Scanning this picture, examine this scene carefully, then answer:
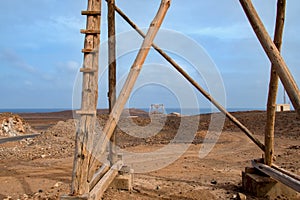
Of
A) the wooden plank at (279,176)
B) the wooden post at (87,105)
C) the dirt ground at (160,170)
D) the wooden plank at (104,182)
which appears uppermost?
the wooden post at (87,105)

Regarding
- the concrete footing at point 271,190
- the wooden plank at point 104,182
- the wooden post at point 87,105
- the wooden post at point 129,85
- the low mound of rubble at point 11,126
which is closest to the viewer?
the wooden post at point 87,105

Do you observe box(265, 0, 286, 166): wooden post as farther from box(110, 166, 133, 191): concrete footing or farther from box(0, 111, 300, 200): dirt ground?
box(110, 166, 133, 191): concrete footing

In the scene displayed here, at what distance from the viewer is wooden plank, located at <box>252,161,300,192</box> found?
425cm

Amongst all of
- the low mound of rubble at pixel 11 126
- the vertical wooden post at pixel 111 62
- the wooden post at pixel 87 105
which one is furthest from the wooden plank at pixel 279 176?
the low mound of rubble at pixel 11 126

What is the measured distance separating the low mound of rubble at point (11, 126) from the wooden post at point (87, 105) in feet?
58.9

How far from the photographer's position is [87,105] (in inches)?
132

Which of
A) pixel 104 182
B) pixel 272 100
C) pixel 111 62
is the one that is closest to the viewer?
pixel 104 182

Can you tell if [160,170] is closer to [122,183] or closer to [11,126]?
[122,183]

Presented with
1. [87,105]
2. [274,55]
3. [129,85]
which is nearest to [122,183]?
[129,85]

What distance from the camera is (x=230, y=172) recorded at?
725cm

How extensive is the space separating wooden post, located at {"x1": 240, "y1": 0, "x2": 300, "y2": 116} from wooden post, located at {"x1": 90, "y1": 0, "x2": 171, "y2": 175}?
1.03 meters

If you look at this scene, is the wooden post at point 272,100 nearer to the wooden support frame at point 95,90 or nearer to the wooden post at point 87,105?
the wooden support frame at point 95,90

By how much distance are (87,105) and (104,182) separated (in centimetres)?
159

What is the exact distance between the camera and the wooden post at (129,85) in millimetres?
3512
